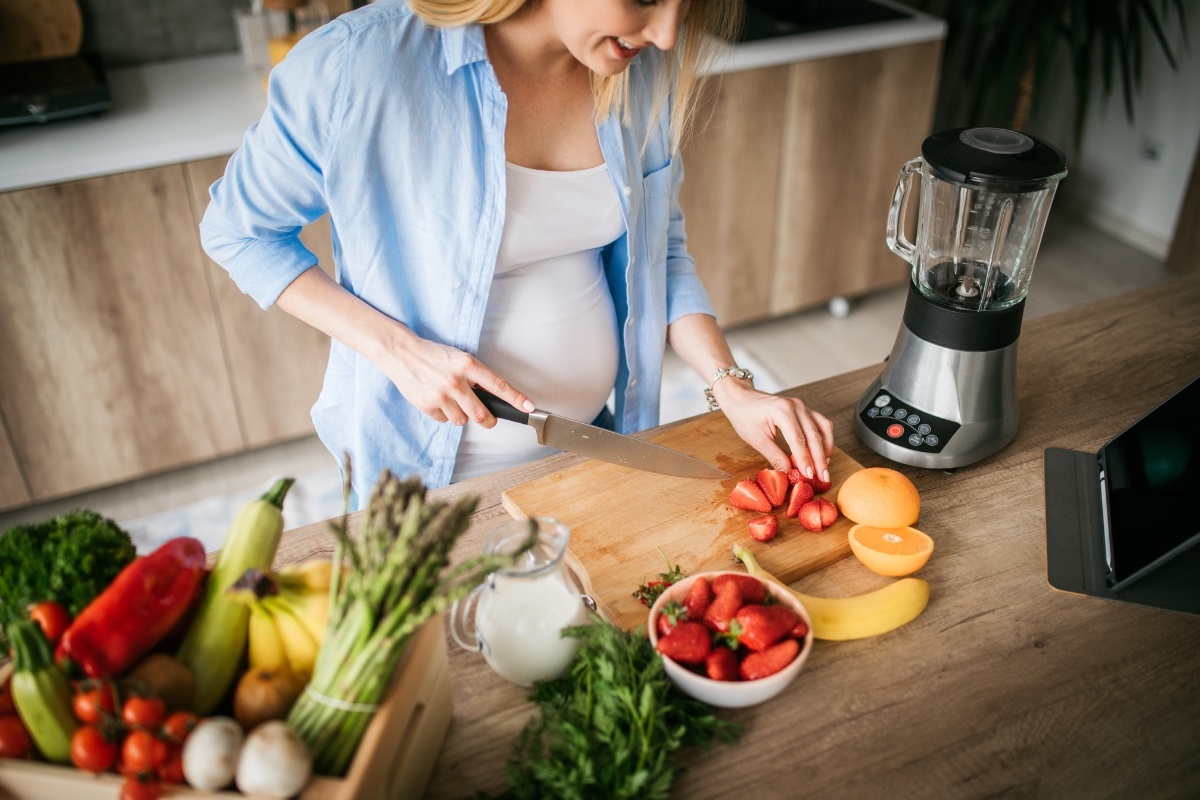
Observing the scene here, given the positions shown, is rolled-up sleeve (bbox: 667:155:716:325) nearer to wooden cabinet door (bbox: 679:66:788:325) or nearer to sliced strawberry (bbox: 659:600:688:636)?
sliced strawberry (bbox: 659:600:688:636)

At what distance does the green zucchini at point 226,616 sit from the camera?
0.73 metres

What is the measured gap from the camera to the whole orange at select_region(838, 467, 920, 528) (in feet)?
3.51

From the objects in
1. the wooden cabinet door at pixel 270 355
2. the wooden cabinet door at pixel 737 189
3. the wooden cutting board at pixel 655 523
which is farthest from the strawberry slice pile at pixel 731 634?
the wooden cabinet door at pixel 737 189

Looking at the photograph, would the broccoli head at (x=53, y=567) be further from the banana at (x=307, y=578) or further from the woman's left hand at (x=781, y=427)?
the woman's left hand at (x=781, y=427)

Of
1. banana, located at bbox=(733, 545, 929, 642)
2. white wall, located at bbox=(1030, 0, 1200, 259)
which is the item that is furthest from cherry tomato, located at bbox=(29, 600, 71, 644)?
white wall, located at bbox=(1030, 0, 1200, 259)

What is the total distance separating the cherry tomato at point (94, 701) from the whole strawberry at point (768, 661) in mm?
535

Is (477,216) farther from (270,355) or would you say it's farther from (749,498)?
(270,355)

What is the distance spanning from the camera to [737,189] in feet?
9.11

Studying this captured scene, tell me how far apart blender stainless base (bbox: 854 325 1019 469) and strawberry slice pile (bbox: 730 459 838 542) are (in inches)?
5.6

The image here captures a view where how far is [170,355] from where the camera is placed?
7.61 ft

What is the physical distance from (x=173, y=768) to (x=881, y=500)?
0.80 metres

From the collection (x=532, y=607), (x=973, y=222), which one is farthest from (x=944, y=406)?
(x=532, y=607)

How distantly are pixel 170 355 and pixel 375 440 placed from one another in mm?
1291

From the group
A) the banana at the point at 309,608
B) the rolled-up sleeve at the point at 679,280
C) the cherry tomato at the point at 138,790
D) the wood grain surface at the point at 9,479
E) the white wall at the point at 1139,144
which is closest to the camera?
the cherry tomato at the point at 138,790
